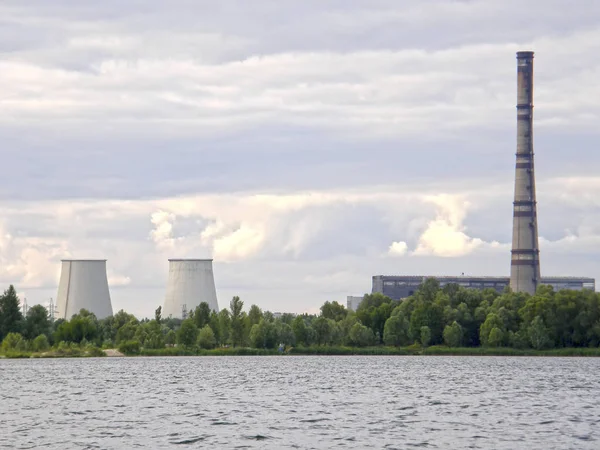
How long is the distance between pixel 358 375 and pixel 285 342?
38.6 metres

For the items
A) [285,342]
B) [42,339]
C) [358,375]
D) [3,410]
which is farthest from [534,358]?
[3,410]

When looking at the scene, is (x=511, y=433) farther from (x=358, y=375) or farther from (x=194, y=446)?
(x=358, y=375)

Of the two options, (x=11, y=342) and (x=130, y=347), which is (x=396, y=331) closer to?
(x=130, y=347)

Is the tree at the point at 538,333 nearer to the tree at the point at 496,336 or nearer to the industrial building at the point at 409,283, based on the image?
the tree at the point at 496,336

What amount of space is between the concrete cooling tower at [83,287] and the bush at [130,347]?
391cm

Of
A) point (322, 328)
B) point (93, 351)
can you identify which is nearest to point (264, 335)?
point (322, 328)

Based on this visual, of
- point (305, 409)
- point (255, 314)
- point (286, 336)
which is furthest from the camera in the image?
point (255, 314)

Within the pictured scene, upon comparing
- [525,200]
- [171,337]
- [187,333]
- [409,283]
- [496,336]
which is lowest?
[171,337]

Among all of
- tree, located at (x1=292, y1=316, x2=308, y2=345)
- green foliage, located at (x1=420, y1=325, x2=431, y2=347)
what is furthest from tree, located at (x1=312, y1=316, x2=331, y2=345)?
green foliage, located at (x1=420, y1=325, x2=431, y2=347)

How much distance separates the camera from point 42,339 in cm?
10412

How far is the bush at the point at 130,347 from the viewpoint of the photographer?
355 ft

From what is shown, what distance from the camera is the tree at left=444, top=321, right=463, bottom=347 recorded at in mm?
106438

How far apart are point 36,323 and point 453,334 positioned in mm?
41041

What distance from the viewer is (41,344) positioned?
104 meters
